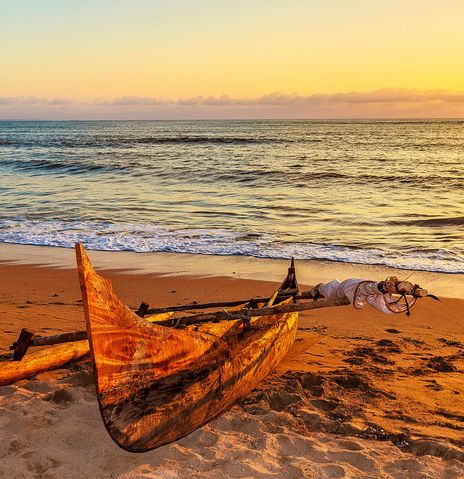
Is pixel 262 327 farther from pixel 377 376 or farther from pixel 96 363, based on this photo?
pixel 96 363

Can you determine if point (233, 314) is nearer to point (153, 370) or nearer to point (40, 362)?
point (153, 370)

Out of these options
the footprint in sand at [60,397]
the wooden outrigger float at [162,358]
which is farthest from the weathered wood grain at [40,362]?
the footprint in sand at [60,397]

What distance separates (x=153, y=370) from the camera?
4270 mm

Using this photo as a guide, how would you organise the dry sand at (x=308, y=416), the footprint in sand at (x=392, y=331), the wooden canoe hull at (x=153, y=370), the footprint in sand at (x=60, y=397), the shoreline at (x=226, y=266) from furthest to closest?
the shoreline at (x=226, y=266), the footprint in sand at (x=392, y=331), the footprint in sand at (x=60, y=397), the dry sand at (x=308, y=416), the wooden canoe hull at (x=153, y=370)

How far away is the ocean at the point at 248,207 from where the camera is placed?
1379 cm

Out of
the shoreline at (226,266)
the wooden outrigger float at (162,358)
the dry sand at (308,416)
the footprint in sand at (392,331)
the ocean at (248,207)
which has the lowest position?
the ocean at (248,207)

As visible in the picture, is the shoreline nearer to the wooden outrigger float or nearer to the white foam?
the white foam

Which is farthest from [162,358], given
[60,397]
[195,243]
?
[195,243]

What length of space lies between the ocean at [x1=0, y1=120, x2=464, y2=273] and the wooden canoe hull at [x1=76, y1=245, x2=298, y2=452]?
7771 mm

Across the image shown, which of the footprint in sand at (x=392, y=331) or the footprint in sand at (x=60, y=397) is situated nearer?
the footprint in sand at (x=60, y=397)

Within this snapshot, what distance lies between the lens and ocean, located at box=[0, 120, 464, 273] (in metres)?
13.8

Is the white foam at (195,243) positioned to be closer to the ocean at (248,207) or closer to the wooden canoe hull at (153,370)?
the ocean at (248,207)

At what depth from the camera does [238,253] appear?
13.1 meters

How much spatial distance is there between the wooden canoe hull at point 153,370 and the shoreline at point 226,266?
19.1 feet
